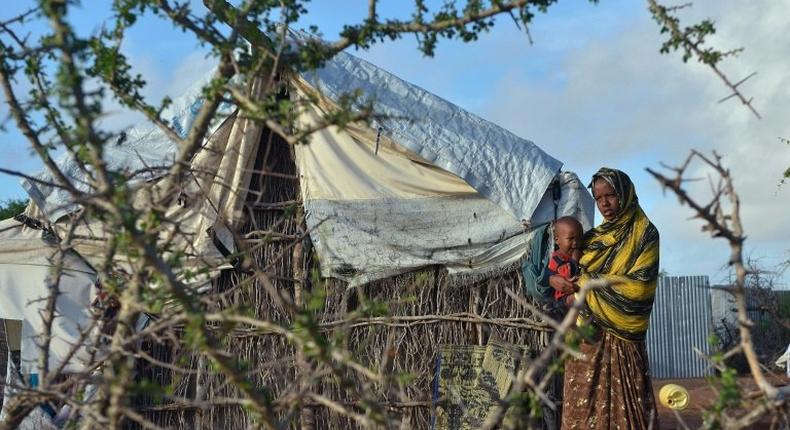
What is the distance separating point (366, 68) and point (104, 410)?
15.8 ft

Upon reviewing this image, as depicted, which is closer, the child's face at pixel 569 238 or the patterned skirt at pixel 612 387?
the patterned skirt at pixel 612 387

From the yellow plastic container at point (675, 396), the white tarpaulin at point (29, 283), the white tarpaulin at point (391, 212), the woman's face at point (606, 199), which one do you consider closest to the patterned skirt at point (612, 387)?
the woman's face at point (606, 199)

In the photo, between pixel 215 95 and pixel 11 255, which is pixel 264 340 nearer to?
pixel 11 255

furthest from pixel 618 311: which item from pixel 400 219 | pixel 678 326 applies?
pixel 678 326

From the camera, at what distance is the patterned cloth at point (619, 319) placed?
5.99m

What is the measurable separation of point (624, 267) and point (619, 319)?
0.29m

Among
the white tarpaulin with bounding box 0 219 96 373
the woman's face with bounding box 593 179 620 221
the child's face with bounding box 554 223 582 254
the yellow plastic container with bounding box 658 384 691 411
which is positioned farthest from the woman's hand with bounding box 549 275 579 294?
the white tarpaulin with bounding box 0 219 96 373

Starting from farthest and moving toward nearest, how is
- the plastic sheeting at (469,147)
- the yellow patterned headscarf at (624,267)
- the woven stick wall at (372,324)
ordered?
the woven stick wall at (372,324) < the plastic sheeting at (469,147) < the yellow patterned headscarf at (624,267)

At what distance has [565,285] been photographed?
605 centimetres

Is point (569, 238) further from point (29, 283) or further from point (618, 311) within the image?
point (29, 283)

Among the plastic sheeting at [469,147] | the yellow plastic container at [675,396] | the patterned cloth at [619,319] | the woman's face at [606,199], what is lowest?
the yellow plastic container at [675,396]

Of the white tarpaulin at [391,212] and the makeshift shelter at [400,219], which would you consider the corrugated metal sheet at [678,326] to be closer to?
the makeshift shelter at [400,219]

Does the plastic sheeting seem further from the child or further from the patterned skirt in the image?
the patterned skirt

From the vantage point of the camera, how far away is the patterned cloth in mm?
5992
